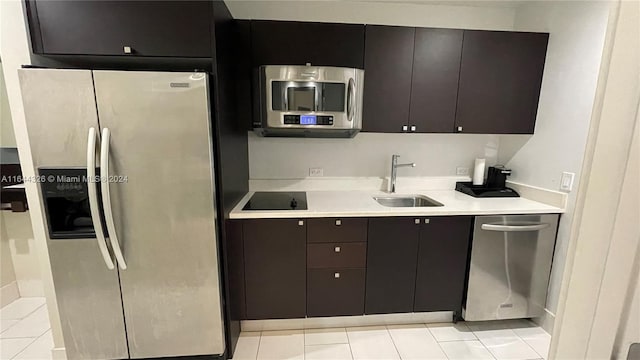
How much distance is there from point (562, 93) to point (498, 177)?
75 cm

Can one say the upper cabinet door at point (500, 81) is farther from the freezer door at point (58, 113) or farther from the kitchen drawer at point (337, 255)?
the freezer door at point (58, 113)

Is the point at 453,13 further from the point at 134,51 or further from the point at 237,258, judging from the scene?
the point at 237,258

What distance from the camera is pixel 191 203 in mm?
1590

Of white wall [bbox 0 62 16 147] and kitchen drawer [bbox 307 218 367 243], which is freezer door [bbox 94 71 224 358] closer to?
kitchen drawer [bbox 307 218 367 243]

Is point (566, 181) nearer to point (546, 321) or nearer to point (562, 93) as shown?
point (562, 93)

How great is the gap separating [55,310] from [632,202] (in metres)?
2.58

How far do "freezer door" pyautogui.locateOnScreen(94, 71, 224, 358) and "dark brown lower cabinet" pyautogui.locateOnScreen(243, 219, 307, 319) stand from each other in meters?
0.26

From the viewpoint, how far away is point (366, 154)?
2.48 meters

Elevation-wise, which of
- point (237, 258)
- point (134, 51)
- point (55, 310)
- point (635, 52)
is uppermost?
point (134, 51)

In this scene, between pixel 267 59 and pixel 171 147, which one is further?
pixel 267 59

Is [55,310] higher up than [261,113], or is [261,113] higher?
[261,113]

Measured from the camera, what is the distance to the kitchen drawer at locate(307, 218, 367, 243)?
1.89 m

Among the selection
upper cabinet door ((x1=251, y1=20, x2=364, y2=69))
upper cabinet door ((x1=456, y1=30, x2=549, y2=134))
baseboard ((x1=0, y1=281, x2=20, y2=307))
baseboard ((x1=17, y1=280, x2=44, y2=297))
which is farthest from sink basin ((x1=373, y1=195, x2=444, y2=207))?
baseboard ((x1=0, y1=281, x2=20, y2=307))

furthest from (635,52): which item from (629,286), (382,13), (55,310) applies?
(55,310)
